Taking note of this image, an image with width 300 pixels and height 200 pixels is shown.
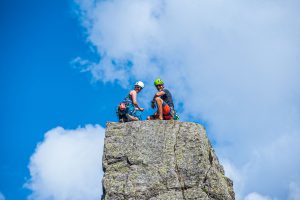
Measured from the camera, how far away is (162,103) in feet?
79.2

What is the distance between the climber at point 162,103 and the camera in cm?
2419

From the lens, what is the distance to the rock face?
2169 cm

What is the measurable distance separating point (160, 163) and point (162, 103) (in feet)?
11.0

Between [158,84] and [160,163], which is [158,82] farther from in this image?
[160,163]

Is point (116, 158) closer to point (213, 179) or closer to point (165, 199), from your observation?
point (165, 199)

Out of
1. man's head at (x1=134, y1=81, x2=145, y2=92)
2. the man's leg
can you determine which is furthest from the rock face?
man's head at (x1=134, y1=81, x2=145, y2=92)

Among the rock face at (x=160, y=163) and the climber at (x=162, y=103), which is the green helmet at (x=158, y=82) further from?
the rock face at (x=160, y=163)

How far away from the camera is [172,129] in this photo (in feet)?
77.0

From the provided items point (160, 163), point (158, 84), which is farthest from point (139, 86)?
point (160, 163)

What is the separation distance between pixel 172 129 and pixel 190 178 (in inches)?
109

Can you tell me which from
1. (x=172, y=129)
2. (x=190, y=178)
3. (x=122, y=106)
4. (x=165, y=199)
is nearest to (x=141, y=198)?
(x=165, y=199)

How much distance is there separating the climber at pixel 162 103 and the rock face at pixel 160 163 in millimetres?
738

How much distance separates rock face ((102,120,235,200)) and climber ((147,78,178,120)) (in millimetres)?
738

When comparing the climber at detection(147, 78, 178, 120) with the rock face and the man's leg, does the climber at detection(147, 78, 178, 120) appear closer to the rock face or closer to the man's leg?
the man's leg
